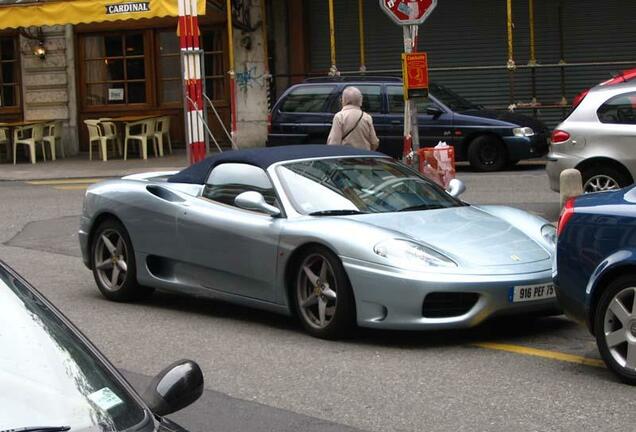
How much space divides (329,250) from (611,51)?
17.4 m

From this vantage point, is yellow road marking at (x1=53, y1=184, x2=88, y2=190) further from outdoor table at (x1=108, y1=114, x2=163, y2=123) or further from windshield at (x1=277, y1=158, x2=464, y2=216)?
windshield at (x1=277, y1=158, x2=464, y2=216)

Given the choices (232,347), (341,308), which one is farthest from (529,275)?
(232,347)

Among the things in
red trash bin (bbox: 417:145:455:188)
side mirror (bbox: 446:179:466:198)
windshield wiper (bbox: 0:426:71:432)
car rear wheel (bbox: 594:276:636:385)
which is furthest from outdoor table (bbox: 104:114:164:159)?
windshield wiper (bbox: 0:426:71:432)

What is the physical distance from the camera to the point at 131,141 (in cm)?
2581

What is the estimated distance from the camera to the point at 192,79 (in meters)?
14.8

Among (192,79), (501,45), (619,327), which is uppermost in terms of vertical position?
(501,45)

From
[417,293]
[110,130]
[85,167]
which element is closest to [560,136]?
[417,293]

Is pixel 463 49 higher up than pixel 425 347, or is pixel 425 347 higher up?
pixel 463 49

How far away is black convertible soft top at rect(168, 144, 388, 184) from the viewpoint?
880 cm

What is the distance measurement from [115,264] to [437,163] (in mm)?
4594

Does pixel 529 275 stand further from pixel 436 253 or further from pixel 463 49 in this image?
Answer: pixel 463 49

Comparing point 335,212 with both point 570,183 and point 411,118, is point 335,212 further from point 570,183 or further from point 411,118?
point 411,118

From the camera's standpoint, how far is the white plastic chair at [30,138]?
24406mm

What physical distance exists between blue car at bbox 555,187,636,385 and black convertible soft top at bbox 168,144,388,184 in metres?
2.58
